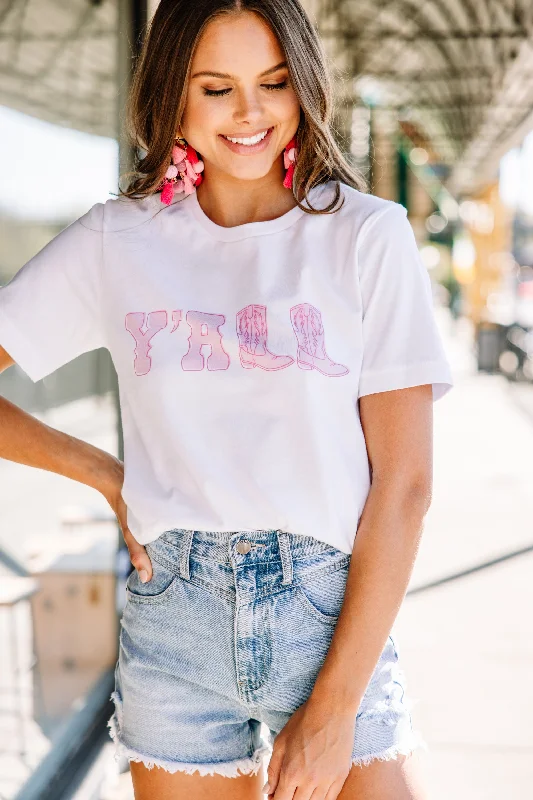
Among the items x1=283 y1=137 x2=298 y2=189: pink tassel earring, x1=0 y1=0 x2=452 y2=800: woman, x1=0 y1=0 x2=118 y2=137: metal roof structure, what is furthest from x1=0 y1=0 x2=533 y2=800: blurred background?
x1=0 y1=0 x2=452 y2=800: woman

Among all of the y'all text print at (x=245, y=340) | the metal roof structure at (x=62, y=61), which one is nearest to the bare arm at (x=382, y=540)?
the y'all text print at (x=245, y=340)

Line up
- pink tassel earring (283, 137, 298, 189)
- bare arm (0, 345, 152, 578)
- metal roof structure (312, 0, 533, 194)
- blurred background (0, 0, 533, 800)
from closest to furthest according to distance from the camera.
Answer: pink tassel earring (283, 137, 298, 189)
bare arm (0, 345, 152, 578)
blurred background (0, 0, 533, 800)
metal roof structure (312, 0, 533, 194)

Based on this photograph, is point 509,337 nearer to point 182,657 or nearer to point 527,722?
point 527,722

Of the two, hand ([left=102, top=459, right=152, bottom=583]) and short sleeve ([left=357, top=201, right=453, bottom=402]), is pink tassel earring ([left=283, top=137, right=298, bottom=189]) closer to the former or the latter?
short sleeve ([left=357, top=201, right=453, bottom=402])

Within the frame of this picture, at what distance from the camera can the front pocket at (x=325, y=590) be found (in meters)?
1.36

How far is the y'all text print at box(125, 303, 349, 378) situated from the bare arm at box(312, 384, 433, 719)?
0.36ft

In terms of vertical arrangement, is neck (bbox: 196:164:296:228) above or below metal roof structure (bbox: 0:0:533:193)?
below

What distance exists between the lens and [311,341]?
137 centimetres

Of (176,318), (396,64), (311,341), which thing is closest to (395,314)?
(311,341)

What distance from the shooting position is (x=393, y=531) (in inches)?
52.5

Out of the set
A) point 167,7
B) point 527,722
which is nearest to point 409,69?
point 527,722

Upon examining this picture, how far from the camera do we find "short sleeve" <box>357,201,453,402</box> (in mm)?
1326

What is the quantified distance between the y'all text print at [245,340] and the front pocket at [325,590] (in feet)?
0.96

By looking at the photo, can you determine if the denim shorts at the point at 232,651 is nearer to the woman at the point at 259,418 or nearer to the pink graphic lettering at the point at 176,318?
the woman at the point at 259,418
